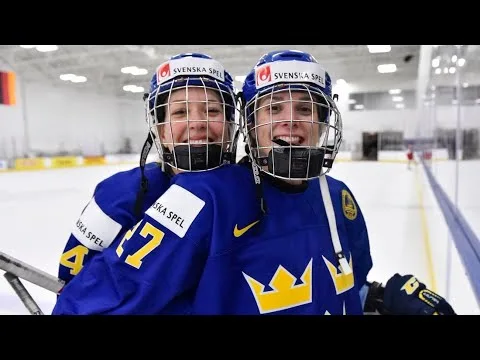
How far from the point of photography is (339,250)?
82 cm

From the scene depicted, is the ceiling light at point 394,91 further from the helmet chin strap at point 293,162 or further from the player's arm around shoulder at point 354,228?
the helmet chin strap at point 293,162

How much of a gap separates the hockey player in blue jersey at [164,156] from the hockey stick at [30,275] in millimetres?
44

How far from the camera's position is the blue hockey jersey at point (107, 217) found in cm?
86

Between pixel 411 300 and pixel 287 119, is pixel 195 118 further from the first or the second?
pixel 411 300

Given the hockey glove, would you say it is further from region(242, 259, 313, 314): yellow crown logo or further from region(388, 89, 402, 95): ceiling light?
region(388, 89, 402, 95): ceiling light

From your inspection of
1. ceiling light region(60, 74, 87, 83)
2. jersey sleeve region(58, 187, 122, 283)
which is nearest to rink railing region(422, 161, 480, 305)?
jersey sleeve region(58, 187, 122, 283)

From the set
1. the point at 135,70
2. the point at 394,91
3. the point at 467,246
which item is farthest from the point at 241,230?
the point at 394,91

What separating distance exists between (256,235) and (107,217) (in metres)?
0.33

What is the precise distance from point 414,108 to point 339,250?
16508mm

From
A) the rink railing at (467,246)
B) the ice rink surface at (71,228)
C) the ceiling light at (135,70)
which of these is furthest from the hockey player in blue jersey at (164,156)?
the ceiling light at (135,70)

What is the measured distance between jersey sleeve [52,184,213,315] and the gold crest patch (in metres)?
0.36

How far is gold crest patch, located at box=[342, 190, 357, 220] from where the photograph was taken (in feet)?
3.04

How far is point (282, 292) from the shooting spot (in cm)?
75
